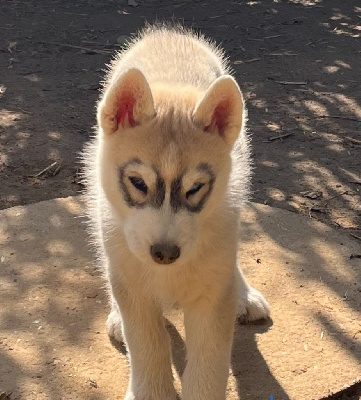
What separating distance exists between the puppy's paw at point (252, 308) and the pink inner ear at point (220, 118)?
146cm

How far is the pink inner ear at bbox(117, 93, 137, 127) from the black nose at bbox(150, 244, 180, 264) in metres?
0.74

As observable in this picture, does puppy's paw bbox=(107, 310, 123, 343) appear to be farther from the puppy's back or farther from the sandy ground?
the sandy ground

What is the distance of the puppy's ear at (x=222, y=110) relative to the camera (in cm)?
355

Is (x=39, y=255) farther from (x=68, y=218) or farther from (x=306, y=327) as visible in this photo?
(x=306, y=327)

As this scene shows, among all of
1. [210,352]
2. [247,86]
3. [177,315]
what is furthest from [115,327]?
[247,86]

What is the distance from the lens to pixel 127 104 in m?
3.63

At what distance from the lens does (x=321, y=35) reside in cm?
1272

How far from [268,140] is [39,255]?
3.90m

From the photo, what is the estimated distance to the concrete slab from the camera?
4188 mm

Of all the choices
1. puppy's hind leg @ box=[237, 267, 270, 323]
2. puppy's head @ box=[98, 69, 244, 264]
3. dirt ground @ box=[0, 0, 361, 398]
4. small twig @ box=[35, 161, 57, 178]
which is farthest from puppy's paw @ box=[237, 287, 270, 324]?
small twig @ box=[35, 161, 57, 178]

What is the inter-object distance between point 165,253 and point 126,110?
0.85m

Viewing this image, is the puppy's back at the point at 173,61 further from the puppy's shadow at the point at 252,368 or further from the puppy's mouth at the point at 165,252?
the puppy's shadow at the point at 252,368

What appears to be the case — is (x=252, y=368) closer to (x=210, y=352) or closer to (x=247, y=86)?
(x=210, y=352)

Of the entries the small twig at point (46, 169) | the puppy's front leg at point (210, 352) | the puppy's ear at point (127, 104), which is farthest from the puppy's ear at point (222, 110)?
the small twig at point (46, 169)
